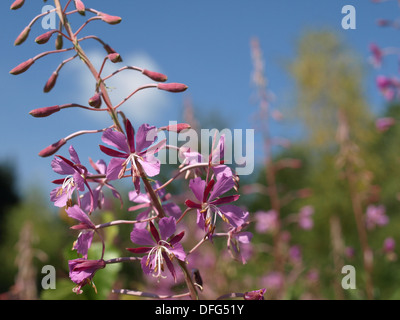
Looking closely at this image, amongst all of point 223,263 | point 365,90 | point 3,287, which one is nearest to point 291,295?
point 223,263

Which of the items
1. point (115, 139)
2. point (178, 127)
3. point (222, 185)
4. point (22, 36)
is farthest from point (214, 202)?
point (22, 36)

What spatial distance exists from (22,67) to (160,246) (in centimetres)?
91

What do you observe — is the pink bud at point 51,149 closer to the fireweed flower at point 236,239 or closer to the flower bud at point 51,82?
the flower bud at point 51,82

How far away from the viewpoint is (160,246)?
142 centimetres

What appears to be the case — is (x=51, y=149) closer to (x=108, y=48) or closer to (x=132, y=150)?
(x=132, y=150)

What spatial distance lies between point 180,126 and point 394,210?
12.3 m

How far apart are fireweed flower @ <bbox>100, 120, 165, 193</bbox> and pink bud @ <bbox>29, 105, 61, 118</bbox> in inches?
10.4

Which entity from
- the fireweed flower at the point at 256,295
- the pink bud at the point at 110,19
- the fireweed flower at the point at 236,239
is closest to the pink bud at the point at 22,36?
the pink bud at the point at 110,19

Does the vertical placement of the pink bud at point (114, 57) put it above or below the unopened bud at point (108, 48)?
below

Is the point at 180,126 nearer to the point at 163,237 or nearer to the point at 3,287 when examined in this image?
the point at 163,237

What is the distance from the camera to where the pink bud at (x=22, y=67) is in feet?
5.41

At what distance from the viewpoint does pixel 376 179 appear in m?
13.3

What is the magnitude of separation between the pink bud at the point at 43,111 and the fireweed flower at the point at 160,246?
550mm
